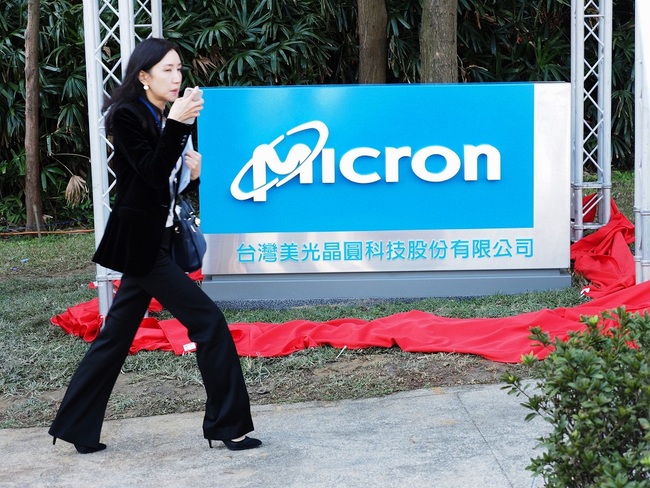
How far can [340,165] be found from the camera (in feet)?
23.8

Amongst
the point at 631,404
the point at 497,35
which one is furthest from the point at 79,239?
the point at 631,404

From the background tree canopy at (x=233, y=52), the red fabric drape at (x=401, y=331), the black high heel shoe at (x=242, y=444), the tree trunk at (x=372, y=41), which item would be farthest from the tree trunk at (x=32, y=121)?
the black high heel shoe at (x=242, y=444)

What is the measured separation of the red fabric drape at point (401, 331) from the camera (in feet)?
19.1

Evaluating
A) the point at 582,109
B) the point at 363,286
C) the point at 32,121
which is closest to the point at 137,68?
the point at 363,286

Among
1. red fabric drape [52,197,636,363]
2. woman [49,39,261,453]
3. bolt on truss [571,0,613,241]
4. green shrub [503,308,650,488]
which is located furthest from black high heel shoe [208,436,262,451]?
bolt on truss [571,0,613,241]

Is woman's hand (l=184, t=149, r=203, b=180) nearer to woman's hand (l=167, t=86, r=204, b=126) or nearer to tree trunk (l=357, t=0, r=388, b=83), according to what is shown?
woman's hand (l=167, t=86, r=204, b=126)

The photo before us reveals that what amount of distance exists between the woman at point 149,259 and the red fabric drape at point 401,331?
1.66 meters

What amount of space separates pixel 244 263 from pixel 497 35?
7621 millimetres

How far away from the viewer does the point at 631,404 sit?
2.61m

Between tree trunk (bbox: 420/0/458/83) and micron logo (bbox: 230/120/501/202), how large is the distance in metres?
2.72

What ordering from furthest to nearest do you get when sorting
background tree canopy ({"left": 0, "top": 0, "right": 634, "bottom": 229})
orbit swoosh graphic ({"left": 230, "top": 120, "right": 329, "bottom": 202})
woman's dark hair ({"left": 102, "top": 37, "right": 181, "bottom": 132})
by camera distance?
1. background tree canopy ({"left": 0, "top": 0, "right": 634, "bottom": 229})
2. orbit swoosh graphic ({"left": 230, "top": 120, "right": 329, "bottom": 202})
3. woman's dark hair ({"left": 102, "top": 37, "right": 181, "bottom": 132})

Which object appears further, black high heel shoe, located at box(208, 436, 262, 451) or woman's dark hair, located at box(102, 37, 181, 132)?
black high heel shoe, located at box(208, 436, 262, 451)

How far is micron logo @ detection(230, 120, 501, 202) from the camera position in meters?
7.24

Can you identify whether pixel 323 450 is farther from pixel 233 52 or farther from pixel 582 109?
pixel 233 52
